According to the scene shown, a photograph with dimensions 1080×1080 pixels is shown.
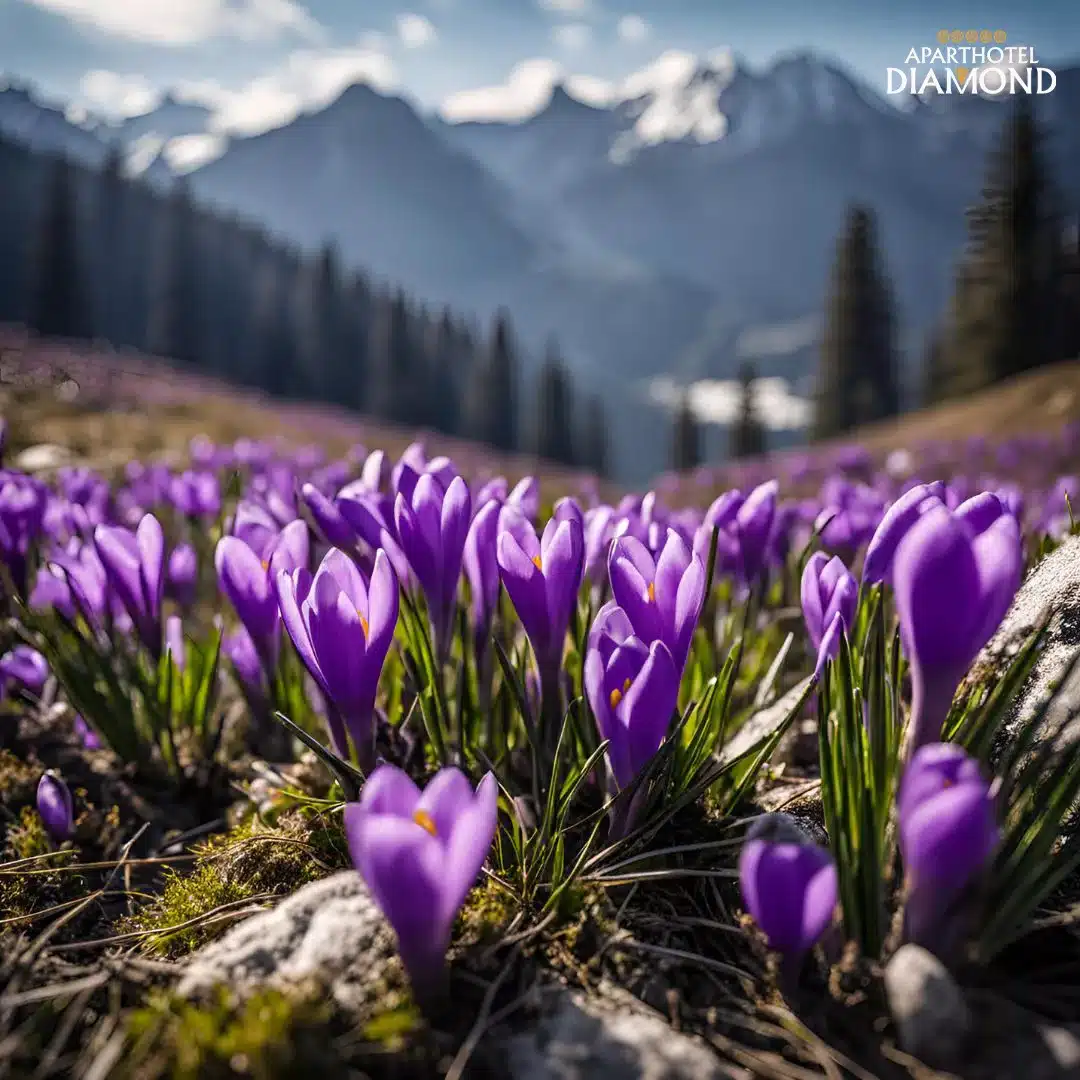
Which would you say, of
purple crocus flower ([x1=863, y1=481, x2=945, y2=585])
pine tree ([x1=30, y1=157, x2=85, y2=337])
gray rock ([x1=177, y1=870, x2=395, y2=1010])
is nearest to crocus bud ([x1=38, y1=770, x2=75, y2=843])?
gray rock ([x1=177, y1=870, x2=395, y2=1010])

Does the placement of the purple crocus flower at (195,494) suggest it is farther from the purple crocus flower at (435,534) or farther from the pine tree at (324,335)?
the pine tree at (324,335)

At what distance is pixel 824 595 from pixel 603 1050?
859 mm

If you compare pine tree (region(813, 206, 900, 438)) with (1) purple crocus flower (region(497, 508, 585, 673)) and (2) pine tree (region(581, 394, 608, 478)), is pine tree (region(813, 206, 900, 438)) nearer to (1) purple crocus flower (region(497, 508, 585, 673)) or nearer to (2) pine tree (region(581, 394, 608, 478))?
(2) pine tree (region(581, 394, 608, 478))

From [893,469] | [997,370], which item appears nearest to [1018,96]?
[997,370]

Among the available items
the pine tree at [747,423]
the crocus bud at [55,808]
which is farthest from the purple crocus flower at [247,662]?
the pine tree at [747,423]

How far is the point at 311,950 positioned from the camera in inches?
43.6

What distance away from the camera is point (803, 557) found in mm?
2064

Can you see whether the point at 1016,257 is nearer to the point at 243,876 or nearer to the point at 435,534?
the point at 435,534

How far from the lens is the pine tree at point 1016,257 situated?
1308 inches

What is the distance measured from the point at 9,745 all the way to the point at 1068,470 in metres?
11.7

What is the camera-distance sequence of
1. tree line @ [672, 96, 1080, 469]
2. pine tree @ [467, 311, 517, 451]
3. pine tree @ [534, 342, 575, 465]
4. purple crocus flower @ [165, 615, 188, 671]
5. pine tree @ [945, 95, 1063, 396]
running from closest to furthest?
purple crocus flower @ [165, 615, 188, 671], pine tree @ [945, 95, 1063, 396], tree line @ [672, 96, 1080, 469], pine tree @ [534, 342, 575, 465], pine tree @ [467, 311, 517, 451]

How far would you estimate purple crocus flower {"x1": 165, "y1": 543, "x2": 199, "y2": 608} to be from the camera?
260 cm

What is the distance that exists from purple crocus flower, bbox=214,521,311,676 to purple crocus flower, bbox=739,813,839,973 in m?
0.95

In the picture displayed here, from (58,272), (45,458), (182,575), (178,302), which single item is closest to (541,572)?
(182,575)
